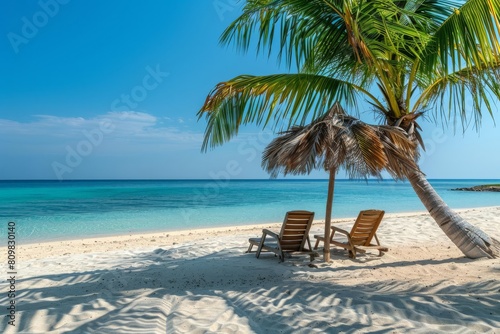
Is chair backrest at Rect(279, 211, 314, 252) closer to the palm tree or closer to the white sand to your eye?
the white sand

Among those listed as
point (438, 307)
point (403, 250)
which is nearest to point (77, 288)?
point (438, 307)

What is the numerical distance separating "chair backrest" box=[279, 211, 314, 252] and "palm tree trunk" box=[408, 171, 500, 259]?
171 centimetres

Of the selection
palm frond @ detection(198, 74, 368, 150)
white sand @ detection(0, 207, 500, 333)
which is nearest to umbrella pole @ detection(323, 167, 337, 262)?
white sand @ detection(0, 207, 500, 333)

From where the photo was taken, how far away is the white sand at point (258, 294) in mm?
3193

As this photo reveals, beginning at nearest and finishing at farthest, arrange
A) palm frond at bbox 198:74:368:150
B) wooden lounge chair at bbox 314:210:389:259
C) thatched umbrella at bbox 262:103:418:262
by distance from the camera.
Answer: thatched umbrella at bbox 262:103:418:262 < palm frond at bbox 198:74:368:150 < wooden lounge chair at bbox 314:210:389:259

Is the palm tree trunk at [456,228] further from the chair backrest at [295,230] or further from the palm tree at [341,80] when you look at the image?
the chair backrest at [295,230]

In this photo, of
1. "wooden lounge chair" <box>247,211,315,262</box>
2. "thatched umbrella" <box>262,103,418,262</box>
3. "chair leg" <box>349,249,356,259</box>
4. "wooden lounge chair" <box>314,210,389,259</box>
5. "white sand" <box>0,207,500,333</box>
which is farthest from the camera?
"wooden lounge chair" <box>314,210,389,259</box>

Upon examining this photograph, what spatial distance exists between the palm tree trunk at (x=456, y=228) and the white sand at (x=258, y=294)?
7.6 inches

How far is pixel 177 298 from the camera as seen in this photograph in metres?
4.14

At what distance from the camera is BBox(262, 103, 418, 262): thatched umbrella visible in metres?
4.81

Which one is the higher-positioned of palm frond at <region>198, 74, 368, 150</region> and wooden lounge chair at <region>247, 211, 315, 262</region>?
palm frond at <region>198, 74, 368, 150</region>

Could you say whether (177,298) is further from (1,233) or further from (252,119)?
(1,233)

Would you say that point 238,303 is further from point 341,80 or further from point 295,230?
point 341,80

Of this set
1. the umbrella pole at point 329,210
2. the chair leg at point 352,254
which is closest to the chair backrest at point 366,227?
the chair leg at point 352,254
